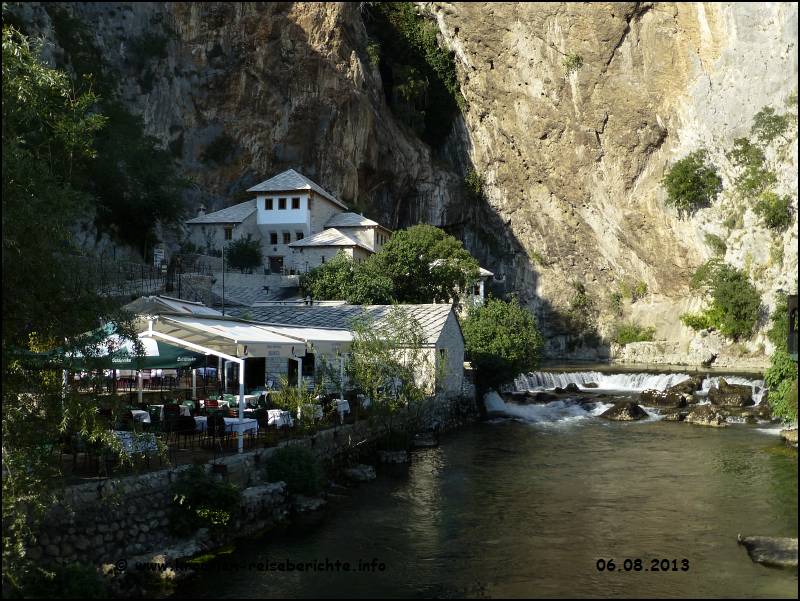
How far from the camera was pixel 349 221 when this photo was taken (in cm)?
5616

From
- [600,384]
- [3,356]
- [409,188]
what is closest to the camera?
[3,356]

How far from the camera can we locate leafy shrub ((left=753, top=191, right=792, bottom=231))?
5575cm

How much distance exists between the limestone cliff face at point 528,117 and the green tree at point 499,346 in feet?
97.5

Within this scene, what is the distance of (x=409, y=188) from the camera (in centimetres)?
6906

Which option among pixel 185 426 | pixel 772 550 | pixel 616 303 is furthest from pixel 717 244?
pixel 185 426

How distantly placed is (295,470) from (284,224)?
39.9 m

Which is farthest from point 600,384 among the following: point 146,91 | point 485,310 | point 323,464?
point 146,91

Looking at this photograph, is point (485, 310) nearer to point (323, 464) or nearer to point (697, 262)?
point (323, 464)

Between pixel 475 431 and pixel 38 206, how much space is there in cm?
2142

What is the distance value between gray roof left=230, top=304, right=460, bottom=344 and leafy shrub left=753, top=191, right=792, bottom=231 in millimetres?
36903

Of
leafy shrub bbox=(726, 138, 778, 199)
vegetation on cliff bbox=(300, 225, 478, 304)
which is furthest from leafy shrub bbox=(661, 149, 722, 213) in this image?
vegetation on cliff bbox=(300, 225, 478, 304)

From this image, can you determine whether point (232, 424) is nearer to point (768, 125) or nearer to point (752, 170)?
point (768, 125)

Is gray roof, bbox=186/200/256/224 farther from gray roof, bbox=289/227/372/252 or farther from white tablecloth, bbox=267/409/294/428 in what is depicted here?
white tablecloth, bbox=267/409/294/428

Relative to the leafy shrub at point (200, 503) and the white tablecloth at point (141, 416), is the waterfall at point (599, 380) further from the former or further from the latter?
the leafy shrub at point (200, 503)
